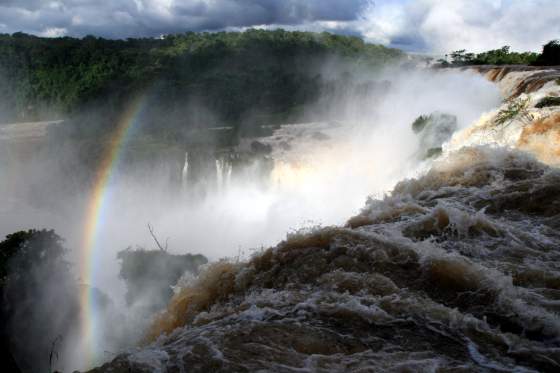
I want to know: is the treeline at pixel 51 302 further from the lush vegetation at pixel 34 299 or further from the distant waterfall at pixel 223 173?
the distant waterfall at pixel 223 173

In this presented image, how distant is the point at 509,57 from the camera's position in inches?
1224

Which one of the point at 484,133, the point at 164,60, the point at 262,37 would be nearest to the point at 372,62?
the point at 262,37

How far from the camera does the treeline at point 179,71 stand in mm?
54250

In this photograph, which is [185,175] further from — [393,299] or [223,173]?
[393,299]

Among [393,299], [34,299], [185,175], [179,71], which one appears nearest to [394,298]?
[393,299]

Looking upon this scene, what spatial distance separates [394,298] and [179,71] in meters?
59.9

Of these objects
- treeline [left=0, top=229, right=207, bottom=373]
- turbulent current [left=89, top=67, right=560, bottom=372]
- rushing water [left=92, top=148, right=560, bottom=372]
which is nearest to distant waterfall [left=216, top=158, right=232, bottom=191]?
treeline [left=0, top=229, right=207, bottom=373]

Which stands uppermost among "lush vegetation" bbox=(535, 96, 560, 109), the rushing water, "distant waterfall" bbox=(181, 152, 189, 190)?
"lush vegetation" bbox=(535, 96, 560, 109)

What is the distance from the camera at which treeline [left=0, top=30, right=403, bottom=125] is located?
178 feet

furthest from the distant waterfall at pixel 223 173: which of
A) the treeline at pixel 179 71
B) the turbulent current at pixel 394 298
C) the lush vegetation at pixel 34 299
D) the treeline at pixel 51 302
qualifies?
the treeline at pixel 179 71

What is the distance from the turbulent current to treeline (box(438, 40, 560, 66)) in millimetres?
16878

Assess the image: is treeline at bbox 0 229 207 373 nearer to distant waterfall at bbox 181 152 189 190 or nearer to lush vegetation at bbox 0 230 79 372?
lush vegetation at bbox 0 230 79 372

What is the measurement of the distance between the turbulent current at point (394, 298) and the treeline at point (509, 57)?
55.4ft

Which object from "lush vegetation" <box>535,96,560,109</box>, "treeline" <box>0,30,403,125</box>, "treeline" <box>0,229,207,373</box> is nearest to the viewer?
"treeline" <box>0,229,207,373</box>
